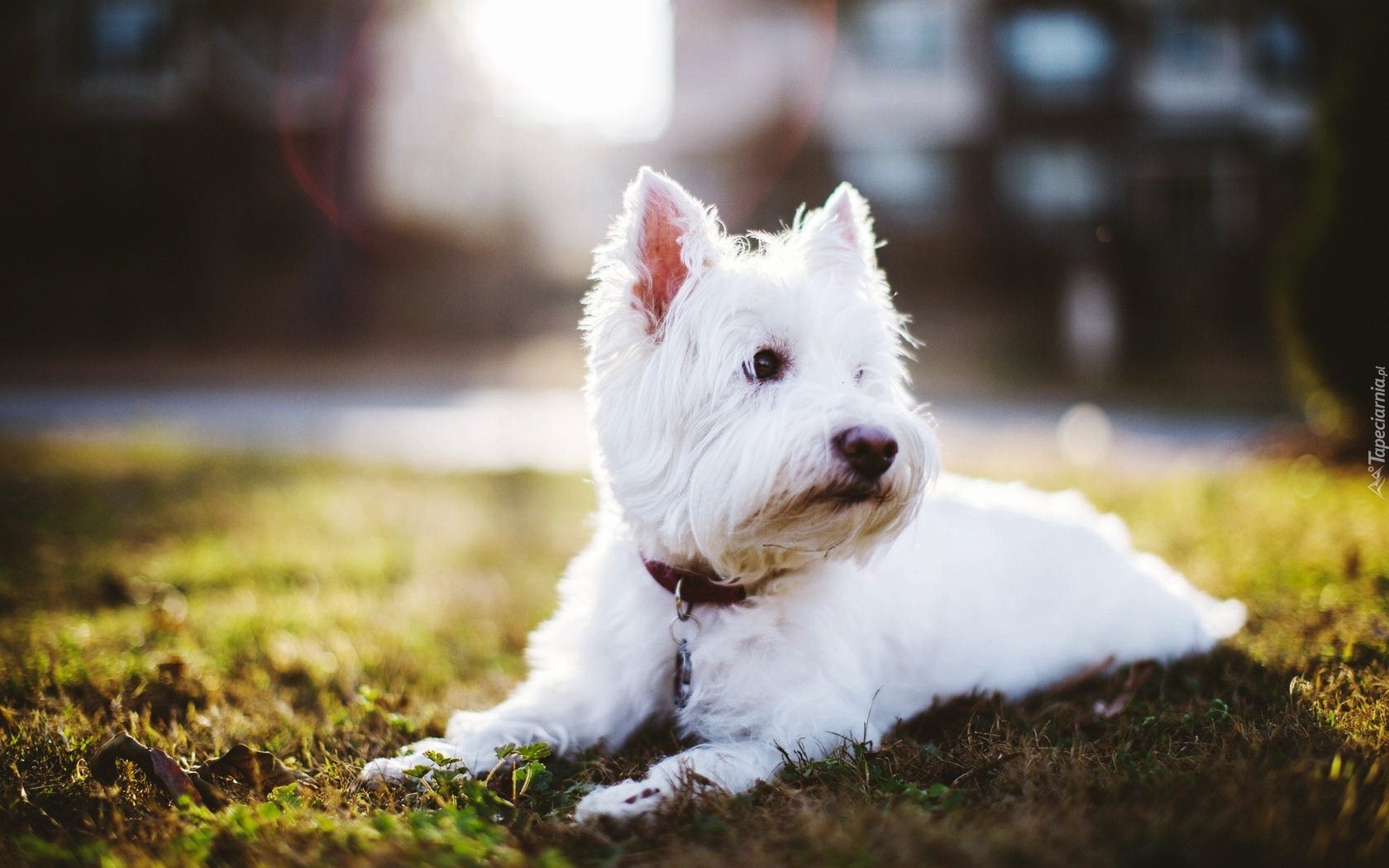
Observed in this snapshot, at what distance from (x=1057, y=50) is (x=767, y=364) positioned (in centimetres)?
2505

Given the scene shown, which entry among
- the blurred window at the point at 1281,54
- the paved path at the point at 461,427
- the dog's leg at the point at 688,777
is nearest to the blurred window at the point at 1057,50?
the blurred window at the point at 1281,54

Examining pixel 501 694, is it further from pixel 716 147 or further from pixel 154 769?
pixel 716 147

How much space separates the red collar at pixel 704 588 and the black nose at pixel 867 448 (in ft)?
1.94

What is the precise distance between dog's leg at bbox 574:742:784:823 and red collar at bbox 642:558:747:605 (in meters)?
0.41

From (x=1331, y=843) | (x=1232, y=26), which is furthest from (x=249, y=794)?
(x=1232, y=26)

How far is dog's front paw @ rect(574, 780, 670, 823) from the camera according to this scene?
2.21 meters

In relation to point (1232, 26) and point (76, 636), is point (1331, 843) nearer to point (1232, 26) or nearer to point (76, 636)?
point (76, 636)

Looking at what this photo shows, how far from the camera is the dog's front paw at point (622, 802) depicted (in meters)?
2.21

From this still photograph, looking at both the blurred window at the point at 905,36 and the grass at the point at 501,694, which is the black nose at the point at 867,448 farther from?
the blurred window at the point at 905,36

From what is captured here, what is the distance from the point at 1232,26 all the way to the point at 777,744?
28.2 m

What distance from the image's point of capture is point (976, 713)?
2.84 metres

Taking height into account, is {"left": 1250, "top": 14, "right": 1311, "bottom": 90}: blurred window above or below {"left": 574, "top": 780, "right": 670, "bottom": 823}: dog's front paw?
above

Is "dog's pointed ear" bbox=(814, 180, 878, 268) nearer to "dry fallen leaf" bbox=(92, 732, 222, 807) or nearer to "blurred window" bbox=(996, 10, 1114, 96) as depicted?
"dry fallen leaf" bbox=(92, 732, 222, 807)

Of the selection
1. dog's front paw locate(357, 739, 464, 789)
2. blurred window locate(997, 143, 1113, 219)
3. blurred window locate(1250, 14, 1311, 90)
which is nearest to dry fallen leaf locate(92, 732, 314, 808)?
dog's front paw locate(357, 739, 464, 789)
